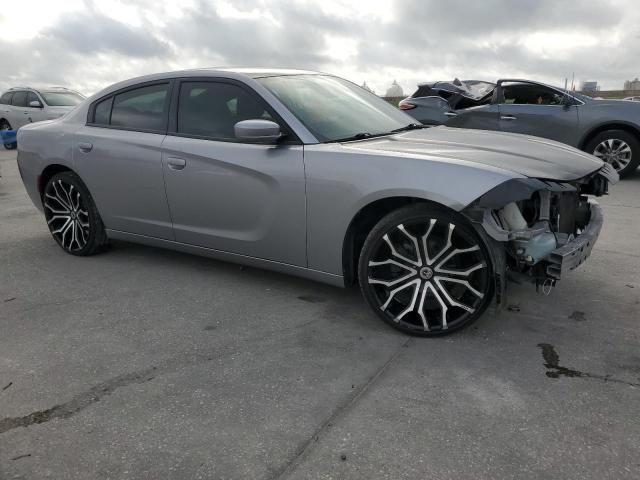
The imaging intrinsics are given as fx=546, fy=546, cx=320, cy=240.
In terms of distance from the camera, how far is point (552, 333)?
314 centimetres

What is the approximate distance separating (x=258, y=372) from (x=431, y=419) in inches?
35.9

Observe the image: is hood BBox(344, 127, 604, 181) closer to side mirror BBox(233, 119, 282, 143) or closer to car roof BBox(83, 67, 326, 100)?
side mirror BBox(233, 119, 282, 143)

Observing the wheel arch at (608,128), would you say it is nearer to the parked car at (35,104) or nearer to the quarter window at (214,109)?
the quarter window at (214,109)

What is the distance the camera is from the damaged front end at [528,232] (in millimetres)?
2723

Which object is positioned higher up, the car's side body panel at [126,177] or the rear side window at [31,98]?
the rear side window at [31,98]

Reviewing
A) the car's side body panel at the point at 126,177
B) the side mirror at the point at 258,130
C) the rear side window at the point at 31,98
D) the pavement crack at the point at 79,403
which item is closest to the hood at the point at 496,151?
the side mirror at the point at 258,130

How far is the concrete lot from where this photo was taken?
6.96 feet

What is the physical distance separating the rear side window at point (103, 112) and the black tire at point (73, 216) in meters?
0.53

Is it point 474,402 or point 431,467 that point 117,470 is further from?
point 474,402

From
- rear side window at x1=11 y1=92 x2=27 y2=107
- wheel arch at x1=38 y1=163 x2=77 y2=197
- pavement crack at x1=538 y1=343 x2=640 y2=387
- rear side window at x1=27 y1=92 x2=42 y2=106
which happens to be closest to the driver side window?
pavement crack at x1=538 y1=343 x2=640 y2=387

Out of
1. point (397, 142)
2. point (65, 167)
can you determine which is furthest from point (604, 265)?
point (65, 167)

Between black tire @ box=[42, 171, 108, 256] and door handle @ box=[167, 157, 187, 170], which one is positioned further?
black tire @ box=[42, 171, 108, 256]

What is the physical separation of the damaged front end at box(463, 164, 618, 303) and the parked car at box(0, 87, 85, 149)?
14434mm

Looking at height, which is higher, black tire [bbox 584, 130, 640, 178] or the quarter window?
the quarter window
